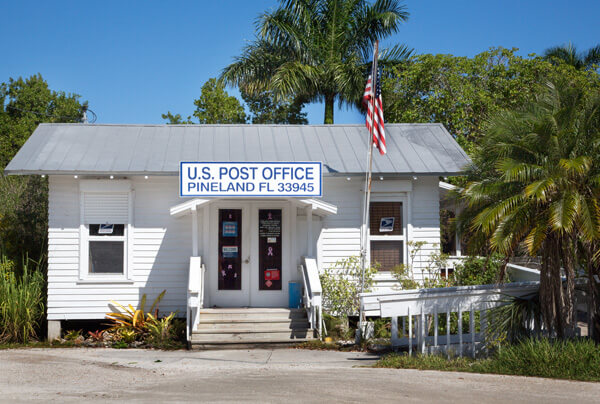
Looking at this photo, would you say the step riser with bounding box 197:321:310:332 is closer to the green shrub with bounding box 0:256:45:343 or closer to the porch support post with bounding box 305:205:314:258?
the porch support post with bounding box 305:205:314:258

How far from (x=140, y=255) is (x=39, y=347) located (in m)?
2.55

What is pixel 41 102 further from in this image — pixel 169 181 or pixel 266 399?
pixel 266 399

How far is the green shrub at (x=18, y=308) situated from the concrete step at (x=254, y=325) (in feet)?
11.3

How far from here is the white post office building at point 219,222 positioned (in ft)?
39.8

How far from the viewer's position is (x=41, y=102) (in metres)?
35.4

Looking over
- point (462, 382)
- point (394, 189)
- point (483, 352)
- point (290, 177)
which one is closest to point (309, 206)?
point (290, 177)

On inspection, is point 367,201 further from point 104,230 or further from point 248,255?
point 104,230

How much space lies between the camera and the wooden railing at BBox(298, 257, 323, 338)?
38.0ft

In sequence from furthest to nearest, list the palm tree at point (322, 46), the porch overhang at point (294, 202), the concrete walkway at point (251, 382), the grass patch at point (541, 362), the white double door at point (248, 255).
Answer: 1. the palm tree at point (322, 46)
2. the white double door at point (248, 255)
3. the porch overhang at point (294, 202)
4. the grass patch at point (541, 362)
5. the concrete walkway at point (251, 382)

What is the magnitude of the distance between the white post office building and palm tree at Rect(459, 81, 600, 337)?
352 centimetres

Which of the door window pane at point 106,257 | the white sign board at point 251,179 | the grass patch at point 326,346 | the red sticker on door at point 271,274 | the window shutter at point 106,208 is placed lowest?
the grass patch at point 326,346

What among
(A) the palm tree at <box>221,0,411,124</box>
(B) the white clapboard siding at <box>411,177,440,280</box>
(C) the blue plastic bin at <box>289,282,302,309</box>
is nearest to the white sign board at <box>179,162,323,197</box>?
(C) the blue plastic bin at <box>289,282,302,309</box>

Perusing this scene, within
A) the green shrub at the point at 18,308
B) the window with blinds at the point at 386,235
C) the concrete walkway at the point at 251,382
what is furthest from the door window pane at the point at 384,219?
the green shrub at the point at 18,308

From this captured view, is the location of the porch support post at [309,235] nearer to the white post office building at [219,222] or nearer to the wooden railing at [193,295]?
the white post office building at [219,222]
